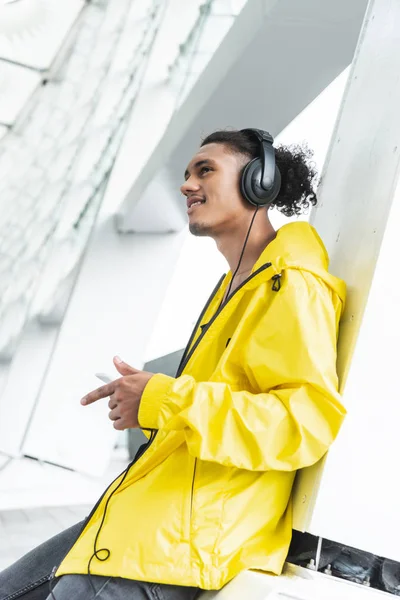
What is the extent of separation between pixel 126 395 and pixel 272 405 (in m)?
0.26

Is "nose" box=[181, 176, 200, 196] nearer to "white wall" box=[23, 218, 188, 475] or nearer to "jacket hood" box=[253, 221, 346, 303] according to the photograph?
"jacket hood" box=[253, 221, 346, 303]

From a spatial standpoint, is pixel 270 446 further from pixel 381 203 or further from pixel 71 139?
pixel 71 139

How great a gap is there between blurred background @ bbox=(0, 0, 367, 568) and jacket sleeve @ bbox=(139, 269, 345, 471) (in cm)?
122

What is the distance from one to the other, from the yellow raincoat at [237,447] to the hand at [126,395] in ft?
0.11

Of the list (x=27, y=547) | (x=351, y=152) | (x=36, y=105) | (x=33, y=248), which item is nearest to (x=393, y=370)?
(x=351, y=152)

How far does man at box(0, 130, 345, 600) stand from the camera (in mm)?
1085

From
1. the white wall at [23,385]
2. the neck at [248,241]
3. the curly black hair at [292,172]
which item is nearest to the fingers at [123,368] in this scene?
the neck at [248,241]

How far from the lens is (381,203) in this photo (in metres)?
1.32

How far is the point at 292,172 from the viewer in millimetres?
1753

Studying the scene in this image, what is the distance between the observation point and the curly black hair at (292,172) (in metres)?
1.67

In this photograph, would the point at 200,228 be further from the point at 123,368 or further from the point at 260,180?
the point at 123,368

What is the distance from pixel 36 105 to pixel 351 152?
782 centimetres

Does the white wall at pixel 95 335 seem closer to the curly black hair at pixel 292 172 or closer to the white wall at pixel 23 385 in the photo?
the white wall at pixel 23 385

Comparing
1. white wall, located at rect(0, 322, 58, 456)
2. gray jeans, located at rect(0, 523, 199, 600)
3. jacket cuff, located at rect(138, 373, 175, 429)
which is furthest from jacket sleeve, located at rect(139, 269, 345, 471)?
white wall, located at rect(0, 322, 58, 456)
